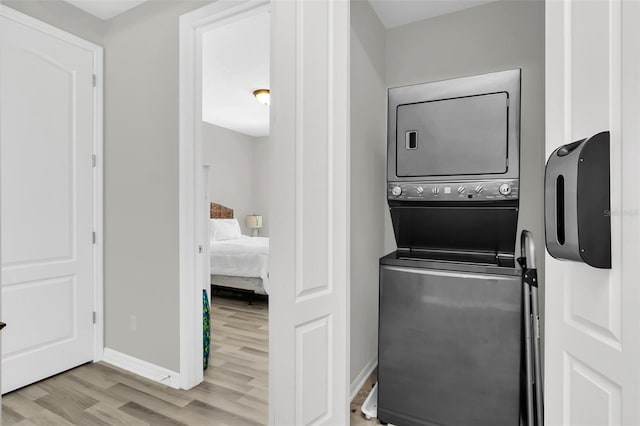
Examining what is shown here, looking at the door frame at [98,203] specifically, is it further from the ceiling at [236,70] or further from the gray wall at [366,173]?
the gray wall at [366,173]

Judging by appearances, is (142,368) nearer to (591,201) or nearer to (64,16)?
(64,16)

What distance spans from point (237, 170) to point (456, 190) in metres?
5.80

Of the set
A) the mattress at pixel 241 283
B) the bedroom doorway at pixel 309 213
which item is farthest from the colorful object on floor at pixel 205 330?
the mattress at pixel 241 283

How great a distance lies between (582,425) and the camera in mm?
1017

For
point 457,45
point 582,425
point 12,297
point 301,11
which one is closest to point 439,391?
point 582,425

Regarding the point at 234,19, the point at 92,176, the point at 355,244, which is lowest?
the point at 355,244

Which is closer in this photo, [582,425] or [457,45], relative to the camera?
[582,425]

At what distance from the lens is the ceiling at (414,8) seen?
2479mm

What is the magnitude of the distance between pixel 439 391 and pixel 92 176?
2.76 metres

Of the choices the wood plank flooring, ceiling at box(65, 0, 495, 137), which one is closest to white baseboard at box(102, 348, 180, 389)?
the wood plank flooring

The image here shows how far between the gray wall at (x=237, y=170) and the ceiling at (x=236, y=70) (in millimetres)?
486

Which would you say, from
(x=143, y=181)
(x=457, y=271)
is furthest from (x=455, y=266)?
(x=143, y=181)

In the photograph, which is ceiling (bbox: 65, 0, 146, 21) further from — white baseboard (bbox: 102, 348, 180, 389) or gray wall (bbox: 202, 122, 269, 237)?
gray wall (bbox: 202, 122, 269, 237)

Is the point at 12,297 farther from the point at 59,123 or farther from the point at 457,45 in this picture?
the point at 457,45
